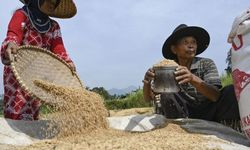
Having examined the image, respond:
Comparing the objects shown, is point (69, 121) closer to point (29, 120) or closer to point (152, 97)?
point (29, 120)

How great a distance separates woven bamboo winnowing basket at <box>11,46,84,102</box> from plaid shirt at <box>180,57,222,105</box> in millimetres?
899

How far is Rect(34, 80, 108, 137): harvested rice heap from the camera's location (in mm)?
3287

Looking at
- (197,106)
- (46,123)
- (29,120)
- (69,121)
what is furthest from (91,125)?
(197,106)

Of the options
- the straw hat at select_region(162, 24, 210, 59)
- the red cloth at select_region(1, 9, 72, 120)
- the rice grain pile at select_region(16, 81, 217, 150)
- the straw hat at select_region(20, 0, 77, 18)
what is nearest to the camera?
the rice grain pile at select_region(16, 81, 217, 150)

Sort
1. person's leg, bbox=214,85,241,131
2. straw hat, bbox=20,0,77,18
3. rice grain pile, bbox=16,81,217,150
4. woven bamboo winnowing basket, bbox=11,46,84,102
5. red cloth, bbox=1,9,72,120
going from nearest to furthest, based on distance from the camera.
A: rice grain pile, bbox=16,81,217,150 < woven bamboo winnowing basket, bbox=11,46,84,102 < person's leg, bbox=214,85,241,131 < red cloth, bbox=1,9,72,120 < straw hat, bbox=20,0,77,18

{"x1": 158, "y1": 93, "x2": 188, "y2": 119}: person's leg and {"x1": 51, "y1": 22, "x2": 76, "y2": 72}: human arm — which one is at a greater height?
{"x1": 51, "y1": 22, "x2": 76, "y2": 72}: human arm

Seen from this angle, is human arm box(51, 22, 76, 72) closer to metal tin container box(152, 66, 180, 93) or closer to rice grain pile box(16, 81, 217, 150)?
rice grain pile box(16, 81, 217, 150)

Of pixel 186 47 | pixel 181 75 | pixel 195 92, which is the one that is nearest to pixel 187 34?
pixel 186 47

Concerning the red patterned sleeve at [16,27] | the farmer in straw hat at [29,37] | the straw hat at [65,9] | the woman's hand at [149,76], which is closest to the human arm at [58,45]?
the farmer in straw hat at [29,37]

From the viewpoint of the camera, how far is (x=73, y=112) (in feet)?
10.8

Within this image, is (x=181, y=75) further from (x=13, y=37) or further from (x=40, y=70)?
(x=13, y=37)

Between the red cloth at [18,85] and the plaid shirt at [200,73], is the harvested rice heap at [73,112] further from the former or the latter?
the plaid shirt at [200,73]

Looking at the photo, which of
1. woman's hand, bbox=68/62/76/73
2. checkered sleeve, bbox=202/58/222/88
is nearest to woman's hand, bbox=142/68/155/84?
checkered sleeve, bbox=202/58/222/88

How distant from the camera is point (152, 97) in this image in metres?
3.90
